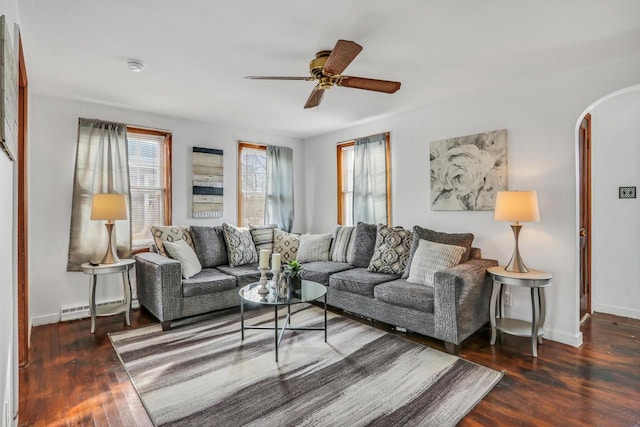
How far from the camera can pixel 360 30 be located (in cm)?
221

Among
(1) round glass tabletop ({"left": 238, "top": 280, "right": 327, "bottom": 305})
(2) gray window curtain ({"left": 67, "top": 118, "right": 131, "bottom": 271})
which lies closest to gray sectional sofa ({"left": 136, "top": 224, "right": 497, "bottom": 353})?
(2) gray window curtain ({"left": 67, "top": 118, "right": 131, "bottom": 271})

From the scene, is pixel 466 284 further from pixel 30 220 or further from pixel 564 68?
pixel 30 220

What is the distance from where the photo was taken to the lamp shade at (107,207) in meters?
3.33

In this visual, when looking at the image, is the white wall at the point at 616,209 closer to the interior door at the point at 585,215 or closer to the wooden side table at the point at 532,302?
the interior door at the point at 585,215

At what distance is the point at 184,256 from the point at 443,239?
9.07 ft

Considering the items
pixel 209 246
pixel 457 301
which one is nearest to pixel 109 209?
pixel 209 246

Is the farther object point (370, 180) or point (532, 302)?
point (370, 180)

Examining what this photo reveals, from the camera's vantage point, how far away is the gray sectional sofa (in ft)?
9.02

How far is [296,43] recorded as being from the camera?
2381 mm

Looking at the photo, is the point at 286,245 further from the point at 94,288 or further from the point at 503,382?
the point at 503,382

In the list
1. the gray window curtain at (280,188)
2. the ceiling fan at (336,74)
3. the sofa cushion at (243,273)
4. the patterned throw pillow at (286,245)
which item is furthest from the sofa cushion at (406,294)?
the gray window curtain at (280,188)

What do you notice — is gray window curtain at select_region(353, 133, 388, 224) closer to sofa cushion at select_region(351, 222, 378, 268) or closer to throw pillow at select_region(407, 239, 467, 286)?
sofa cushion at select_region(351, 222, 378, 268)

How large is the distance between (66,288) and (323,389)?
10.3 ft

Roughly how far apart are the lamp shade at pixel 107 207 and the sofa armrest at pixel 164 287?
1.81 feet
